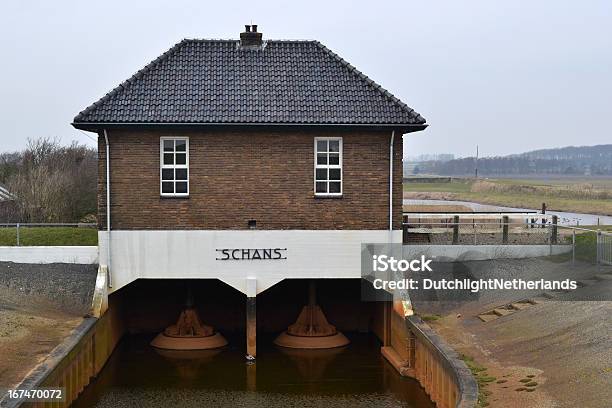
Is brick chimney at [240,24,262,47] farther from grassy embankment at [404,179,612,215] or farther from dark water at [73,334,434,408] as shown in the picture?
grassy embankment at [404,179,612,215]

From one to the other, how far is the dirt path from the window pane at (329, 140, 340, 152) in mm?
7745

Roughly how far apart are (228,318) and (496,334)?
1055 cm

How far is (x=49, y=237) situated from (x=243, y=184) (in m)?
10.3

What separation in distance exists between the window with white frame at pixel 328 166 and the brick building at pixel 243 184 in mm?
26

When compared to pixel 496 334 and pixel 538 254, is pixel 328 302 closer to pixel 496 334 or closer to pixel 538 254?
pixel 538 254

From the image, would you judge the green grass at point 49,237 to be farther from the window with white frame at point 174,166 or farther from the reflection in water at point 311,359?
the reflection in water at point 311,359

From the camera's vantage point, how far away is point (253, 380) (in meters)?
22.4

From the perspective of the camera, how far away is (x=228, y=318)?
2895 cm

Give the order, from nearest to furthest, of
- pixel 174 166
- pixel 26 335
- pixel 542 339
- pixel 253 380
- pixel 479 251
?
pixel 542 339 < pixel 26 335 < pixel 253 380 < pixel 174 166 < pixel 479 251

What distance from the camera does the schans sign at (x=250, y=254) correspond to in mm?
23297

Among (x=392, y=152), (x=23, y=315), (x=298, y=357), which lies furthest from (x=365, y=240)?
(x=23, y=315)

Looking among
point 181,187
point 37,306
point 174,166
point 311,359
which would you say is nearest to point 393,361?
point 311,359

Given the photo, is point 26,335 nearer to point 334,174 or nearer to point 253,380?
point 253,380

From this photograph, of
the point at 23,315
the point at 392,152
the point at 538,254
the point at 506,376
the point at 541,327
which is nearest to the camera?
the point at 506,376
